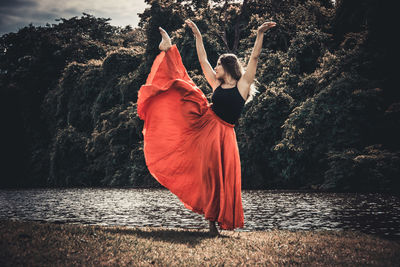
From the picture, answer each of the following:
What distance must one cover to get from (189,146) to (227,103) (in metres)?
0.94

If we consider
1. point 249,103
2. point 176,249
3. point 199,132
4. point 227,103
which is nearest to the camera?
point 176,249

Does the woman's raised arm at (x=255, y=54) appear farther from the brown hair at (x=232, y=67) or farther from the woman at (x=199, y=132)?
the brown hair at (x=232, y=67)

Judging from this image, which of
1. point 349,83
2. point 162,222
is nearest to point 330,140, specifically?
point 349,83

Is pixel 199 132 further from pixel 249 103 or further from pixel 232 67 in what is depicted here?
pixel 249 103

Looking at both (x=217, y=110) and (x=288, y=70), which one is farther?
(x=288, y=70)

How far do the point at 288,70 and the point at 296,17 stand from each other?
6615 mm

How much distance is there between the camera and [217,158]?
5500 millimetres

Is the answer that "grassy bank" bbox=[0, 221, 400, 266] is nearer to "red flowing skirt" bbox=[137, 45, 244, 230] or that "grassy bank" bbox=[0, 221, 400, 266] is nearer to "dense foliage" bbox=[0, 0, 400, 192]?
"red flowing skirt" bbox=[137, 45, 244, 230]

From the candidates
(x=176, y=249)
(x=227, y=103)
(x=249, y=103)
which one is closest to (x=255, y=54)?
(x=227, y=103)

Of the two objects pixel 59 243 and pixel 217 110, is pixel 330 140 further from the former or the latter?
pixel 59 243

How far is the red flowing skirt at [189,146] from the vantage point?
18.0ft

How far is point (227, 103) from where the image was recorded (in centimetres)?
Result: 555

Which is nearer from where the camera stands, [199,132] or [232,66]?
[232,66]

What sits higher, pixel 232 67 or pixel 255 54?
pixel 255 54
